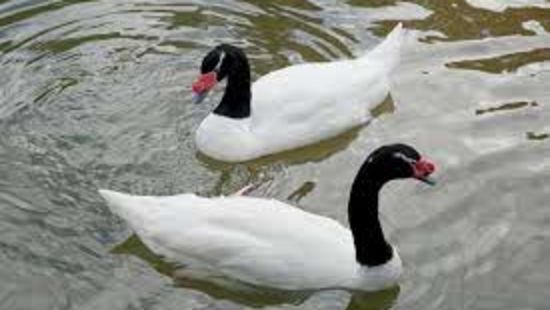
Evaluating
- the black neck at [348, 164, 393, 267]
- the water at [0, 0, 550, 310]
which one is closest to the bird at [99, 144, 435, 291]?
the black neck at [348, 164, 393, 267]

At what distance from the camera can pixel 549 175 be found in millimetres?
8539

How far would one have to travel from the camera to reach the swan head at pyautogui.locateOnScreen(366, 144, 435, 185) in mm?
7215

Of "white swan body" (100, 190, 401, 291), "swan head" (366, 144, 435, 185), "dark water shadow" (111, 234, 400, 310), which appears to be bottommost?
"dark water shadow" (111, 234, 400, 310)

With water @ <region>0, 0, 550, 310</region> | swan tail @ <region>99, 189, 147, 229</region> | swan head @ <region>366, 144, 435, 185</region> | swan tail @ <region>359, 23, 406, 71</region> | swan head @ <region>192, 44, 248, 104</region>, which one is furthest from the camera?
swan tail @ <region>359, 23, 406, 71</region>

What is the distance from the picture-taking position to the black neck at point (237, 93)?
8.89m

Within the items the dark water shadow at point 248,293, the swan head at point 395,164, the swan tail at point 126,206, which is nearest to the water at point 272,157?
the dark water shadow at point 248,293

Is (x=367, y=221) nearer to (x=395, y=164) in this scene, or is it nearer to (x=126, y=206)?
(x=395, y=164)

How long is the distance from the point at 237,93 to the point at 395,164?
205 centimetres

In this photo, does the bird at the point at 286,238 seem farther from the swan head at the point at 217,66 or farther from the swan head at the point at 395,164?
the swan head at the point at 217,66

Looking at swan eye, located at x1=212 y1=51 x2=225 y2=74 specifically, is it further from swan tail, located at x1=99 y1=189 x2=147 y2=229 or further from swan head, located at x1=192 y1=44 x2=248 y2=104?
swan tail, located at x1=99 y1=189 x2=147 y2=229

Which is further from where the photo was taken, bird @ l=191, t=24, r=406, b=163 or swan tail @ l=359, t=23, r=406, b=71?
swan tail @ l=359, t=23, r=406, b=71

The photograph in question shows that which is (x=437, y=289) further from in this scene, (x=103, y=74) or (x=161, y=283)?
(x=103, y=74)

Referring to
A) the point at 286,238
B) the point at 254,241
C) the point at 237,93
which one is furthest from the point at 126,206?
the point at 237,93

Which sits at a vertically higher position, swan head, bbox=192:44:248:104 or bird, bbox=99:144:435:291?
swan head, bbox=192:44:248:104
